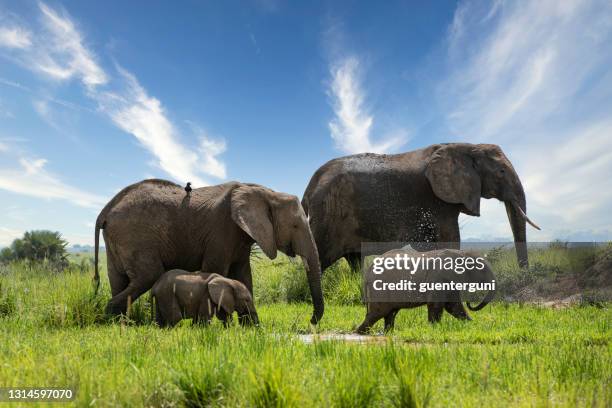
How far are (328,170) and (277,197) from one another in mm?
4638

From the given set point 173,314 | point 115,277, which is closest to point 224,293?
point 173,314

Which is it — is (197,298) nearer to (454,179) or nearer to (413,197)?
(413,197)

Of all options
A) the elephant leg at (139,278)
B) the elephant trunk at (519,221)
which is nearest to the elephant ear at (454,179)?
the elephant trunk at (519,221)

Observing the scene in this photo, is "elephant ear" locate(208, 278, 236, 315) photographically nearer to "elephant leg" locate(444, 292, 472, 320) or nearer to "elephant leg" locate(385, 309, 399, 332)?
"elephant leg" locate(385, 309, 399, 332)

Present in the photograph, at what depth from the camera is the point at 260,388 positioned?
3.19 metres

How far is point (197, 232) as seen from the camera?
838 centimetres

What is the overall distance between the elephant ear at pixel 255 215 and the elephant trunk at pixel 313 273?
48 centimetres

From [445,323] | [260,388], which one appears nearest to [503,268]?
[445,323]

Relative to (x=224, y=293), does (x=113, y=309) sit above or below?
below

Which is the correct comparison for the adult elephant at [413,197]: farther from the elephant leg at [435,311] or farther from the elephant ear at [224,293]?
the elephant ear at [224,293]

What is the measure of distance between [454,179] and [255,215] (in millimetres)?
5715

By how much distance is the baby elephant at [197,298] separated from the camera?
7102 mm

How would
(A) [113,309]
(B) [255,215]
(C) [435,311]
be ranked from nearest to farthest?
1. (C) [435,311]
2. (B) [255,215]
3. (A) [113,309]

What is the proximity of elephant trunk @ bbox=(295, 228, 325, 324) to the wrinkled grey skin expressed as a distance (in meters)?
0.98
